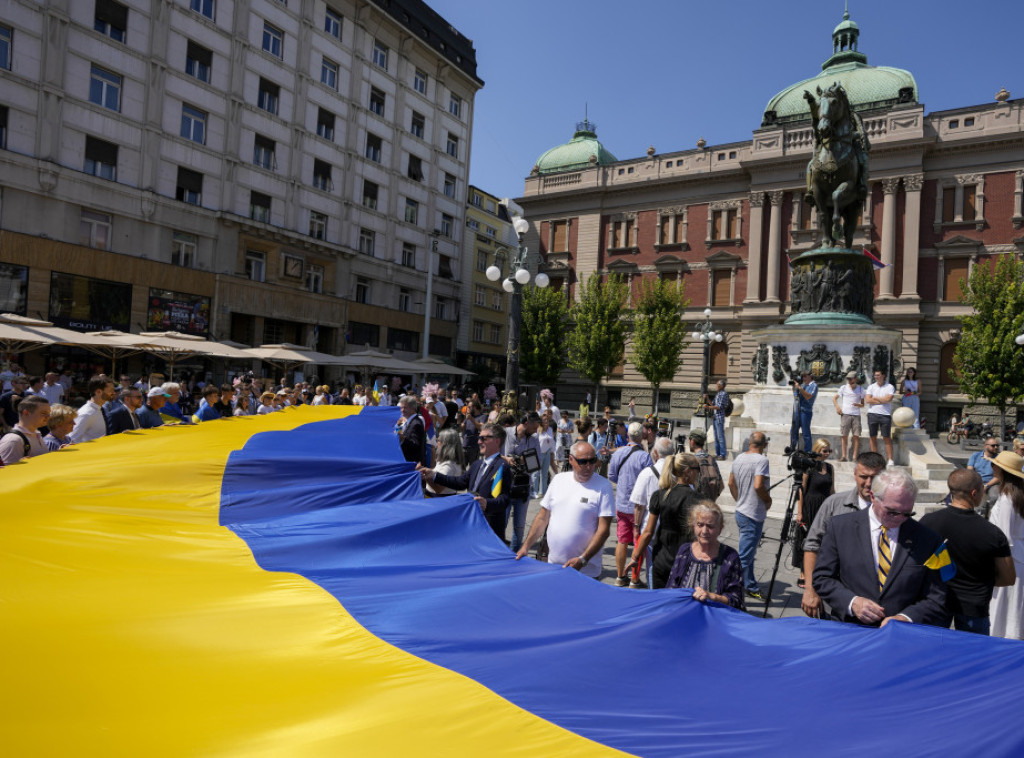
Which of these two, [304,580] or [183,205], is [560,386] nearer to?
[183,205]

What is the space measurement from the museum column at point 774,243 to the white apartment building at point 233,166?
72.1 ft

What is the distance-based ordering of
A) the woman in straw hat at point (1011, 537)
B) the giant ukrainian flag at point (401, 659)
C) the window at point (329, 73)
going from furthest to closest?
the window at point (329, 73)
the woman in straw hat at point (1011, 537)
the giant ukrainian flag at point (401, 659)

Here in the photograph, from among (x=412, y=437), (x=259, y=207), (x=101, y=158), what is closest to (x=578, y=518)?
(x=412, y=437)

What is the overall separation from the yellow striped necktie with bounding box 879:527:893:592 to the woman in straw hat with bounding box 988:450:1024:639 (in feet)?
5.57

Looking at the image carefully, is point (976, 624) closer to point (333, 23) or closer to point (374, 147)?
point (374, 147)

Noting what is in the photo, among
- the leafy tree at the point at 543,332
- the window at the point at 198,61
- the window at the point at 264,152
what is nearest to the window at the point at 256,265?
the window at the point at 264,152

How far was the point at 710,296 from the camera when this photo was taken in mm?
44125

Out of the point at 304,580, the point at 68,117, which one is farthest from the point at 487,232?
the point at 304,580

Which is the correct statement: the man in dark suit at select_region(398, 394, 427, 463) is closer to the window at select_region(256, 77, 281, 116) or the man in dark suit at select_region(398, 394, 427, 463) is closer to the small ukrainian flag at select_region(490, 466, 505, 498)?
the small ukrainian flag at select_region(490, 466, 505, 498)

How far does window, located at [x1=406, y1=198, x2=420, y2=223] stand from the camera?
1748 inches

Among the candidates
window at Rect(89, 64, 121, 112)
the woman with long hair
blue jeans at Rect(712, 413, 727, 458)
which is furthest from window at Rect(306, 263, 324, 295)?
the woman with long hair

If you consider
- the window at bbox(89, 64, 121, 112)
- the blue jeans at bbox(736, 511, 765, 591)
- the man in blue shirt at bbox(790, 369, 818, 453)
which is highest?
the window at bbox(89, 64, 121, 112)

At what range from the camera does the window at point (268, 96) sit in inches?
1358

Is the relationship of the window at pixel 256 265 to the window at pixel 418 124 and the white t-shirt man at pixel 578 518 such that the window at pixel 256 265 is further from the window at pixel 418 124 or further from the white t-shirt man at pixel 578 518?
the white t-shirt man at pixel 578 518
